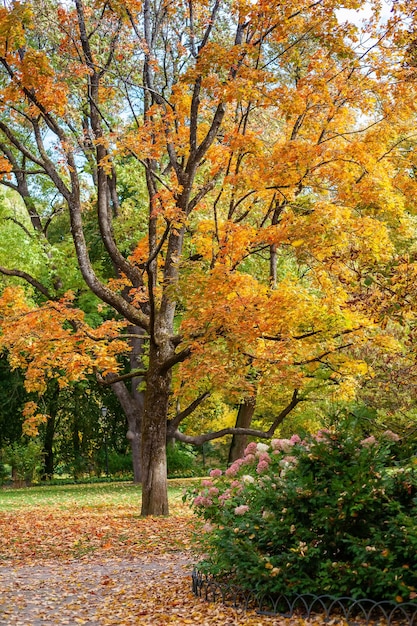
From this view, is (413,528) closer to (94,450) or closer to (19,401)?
(19,401)

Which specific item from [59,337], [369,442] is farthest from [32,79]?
[369,442]

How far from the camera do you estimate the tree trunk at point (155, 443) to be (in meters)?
13.7

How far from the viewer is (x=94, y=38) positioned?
14383 mm

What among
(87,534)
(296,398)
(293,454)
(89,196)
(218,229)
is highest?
(89,196)

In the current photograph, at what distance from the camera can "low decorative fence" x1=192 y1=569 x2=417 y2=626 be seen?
520 centimetres

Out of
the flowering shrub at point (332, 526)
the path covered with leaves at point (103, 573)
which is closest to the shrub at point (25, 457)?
the path covered with leaves at point (103, 573)

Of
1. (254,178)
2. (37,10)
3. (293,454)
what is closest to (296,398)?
(254,178)

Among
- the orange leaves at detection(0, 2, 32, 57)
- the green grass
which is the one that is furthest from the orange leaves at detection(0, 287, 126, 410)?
the orange leaves at detection(0, 2, 32, 57)

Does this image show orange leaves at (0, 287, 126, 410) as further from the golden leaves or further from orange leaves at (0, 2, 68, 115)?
orange leaves at (0, 2, 68, 115)

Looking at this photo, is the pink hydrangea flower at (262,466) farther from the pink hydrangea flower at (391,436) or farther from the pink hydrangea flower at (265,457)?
the pink hydrangea flower at (391,436)

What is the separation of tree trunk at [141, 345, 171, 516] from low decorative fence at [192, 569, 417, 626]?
7.31m

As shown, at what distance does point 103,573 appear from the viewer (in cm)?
838

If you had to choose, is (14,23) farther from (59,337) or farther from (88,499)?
(88,499)

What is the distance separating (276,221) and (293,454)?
800 cm
